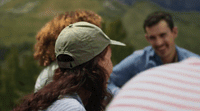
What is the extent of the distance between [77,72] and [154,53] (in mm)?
1235

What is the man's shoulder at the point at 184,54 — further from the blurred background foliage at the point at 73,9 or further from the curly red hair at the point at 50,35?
the blurred background foliage at the point at 73,9

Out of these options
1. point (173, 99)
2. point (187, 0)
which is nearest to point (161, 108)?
point (173, 99)

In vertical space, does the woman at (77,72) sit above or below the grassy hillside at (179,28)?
above

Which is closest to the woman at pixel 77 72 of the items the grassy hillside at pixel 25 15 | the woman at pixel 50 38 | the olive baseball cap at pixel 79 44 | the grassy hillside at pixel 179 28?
the olive baseball cap at pixel 79 44

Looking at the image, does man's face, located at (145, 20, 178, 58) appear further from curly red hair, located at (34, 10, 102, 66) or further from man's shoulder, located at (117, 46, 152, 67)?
curly red hair, located at (34, 10, 102, 66)

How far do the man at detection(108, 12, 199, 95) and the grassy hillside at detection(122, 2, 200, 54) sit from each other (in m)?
17.2

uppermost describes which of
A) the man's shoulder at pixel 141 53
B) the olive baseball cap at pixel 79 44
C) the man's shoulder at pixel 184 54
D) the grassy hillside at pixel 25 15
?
the olive baseball cap at pixel 79 44

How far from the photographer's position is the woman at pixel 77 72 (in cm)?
98

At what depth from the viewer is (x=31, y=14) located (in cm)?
2777

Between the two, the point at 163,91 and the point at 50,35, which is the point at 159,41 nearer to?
the point at 50,35

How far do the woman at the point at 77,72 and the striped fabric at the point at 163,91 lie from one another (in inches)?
23.7

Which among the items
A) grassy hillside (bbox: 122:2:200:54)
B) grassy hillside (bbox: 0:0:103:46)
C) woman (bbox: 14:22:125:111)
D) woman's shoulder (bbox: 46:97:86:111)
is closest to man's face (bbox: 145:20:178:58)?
woman (bbox: 14:22:125:111)

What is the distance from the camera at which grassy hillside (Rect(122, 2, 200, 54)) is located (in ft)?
65.5

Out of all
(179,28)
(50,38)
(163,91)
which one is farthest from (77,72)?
(179,28)
